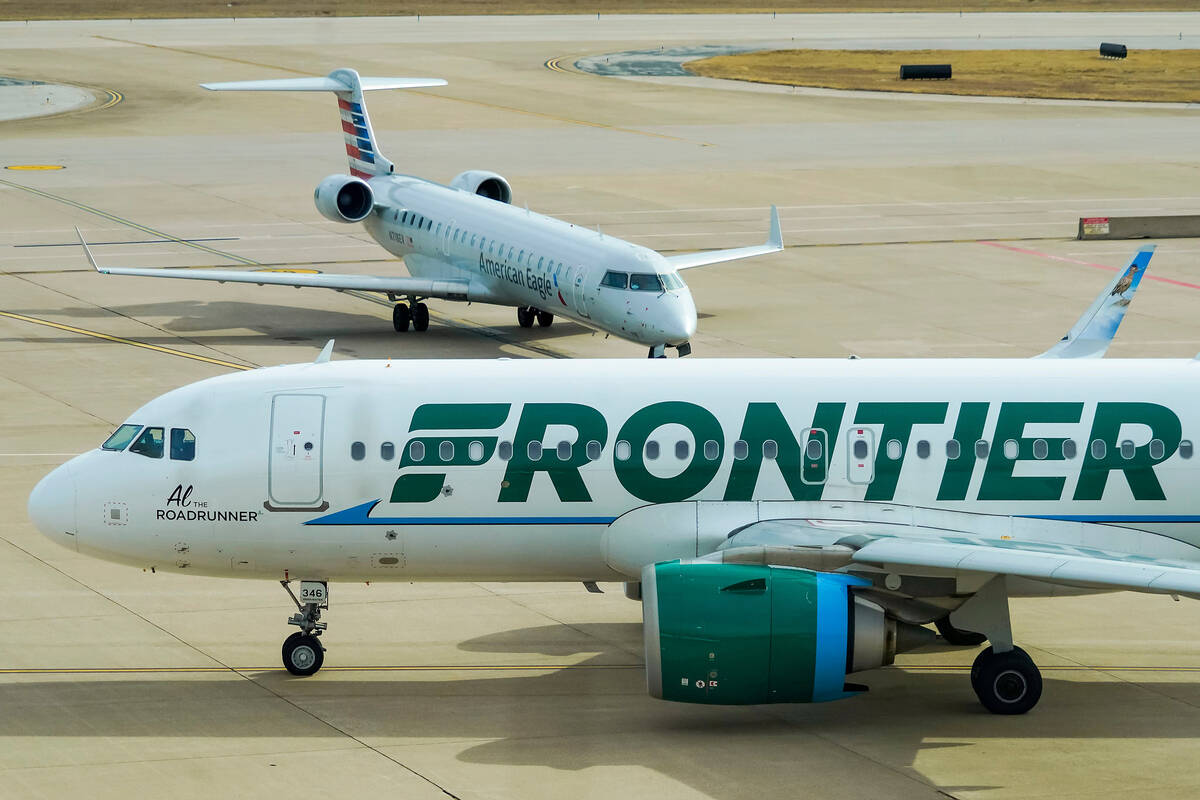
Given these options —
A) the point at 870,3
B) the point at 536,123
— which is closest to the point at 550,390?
the point at 536,123

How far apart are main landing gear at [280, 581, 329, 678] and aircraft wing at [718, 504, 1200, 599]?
5183mm

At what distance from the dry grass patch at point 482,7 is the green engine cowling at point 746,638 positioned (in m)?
120

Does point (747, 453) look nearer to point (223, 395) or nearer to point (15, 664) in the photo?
point (223, 395)

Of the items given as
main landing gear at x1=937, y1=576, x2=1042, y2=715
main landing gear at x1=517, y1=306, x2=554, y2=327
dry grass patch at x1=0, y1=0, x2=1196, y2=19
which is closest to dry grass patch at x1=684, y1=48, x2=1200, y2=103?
dry grass patch at x1=0, y1=0, x2=1196, y2=19

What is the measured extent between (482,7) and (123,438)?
4972 inches

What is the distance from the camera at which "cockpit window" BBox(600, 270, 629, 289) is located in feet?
127

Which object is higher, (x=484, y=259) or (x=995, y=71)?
(x=995, y=71)

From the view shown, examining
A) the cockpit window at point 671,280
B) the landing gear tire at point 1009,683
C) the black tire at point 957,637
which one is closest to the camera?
the landing gear tire at point 1009,683

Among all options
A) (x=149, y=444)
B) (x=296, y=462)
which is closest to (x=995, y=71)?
(x=296, y=462)

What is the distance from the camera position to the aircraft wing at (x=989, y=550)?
19156mm

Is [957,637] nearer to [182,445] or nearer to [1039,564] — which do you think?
[1039,564]

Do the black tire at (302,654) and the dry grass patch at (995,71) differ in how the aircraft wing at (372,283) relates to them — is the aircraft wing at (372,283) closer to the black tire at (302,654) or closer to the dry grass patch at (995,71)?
the black tire at (302,654)

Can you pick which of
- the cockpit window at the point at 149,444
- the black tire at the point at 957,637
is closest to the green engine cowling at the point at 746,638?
the black tire at the point at 957,637

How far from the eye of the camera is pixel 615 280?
3900 centimetres
